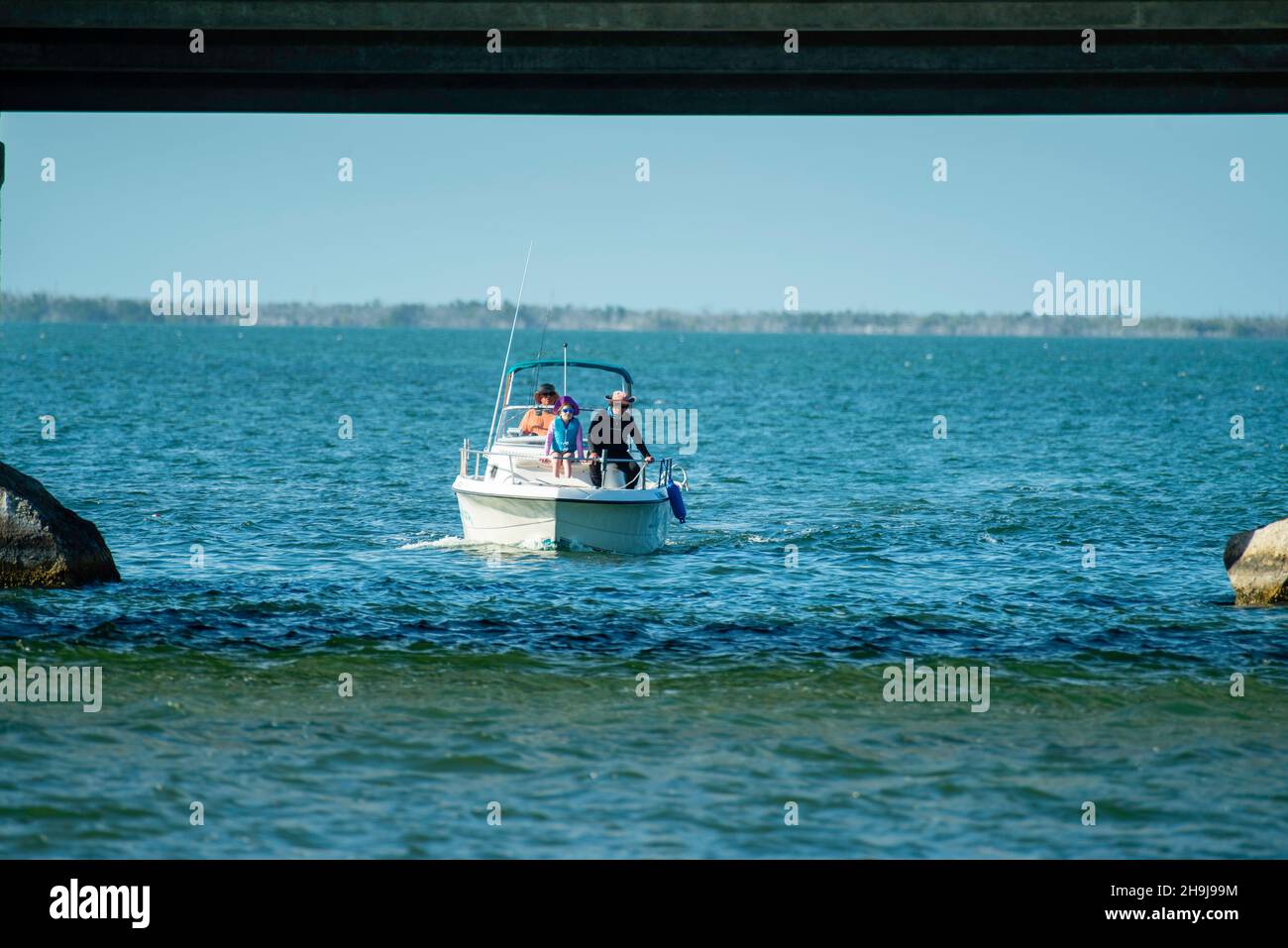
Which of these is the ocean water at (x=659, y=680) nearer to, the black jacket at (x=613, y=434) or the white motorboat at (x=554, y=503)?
the white motorboat at (x=554, y=503)

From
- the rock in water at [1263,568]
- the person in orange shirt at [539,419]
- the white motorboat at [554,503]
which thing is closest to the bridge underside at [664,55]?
the rock in water at [1263,568]

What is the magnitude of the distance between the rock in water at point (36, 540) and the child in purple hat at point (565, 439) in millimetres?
6172

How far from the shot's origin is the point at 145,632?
14.5 metres

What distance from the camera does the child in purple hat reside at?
19.6 m

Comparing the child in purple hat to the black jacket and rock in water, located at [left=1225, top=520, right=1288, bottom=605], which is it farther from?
rock in water, located at [left=1225, top=520, right=1288, bottom=605]

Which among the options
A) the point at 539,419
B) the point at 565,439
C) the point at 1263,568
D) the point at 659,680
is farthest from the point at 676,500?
the point at 1263,568

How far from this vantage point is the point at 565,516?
1941 centimetres

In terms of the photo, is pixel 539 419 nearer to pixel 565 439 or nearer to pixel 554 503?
pixel 565 439

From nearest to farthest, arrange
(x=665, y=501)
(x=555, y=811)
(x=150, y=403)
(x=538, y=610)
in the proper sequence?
(x=555, y=811), (x=538, y=610), (x=665, y=501), (x=150, y=403)

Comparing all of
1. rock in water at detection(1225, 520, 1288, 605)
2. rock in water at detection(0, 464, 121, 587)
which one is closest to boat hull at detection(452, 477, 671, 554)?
rock in water at detection(0, 464, 121, 587)

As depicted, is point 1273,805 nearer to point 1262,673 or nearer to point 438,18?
point 1262,673
